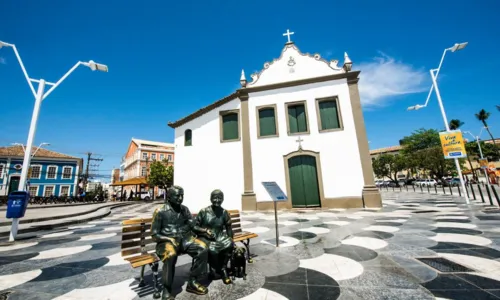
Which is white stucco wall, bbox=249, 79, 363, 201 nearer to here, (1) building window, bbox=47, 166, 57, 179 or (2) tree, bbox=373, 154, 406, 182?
(1) building window, bbox=47, 166, 57, 179

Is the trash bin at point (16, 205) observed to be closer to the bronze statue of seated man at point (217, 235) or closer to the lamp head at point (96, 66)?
the lamp head at point (96, 66)

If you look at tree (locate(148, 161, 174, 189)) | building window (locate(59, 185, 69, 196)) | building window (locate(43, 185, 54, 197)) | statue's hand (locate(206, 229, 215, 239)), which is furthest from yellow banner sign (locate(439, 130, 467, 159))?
building window (locate(43, 185, 54, 197))

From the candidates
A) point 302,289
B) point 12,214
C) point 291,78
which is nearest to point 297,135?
point 291,78

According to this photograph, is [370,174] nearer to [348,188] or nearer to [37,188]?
[348,188]

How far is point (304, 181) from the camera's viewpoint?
1205cm

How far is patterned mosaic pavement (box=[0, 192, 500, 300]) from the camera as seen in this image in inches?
A: 104

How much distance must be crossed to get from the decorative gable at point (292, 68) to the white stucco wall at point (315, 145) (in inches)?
31.2

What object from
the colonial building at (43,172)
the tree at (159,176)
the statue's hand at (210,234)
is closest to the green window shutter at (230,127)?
the statue's hand at (210,234)

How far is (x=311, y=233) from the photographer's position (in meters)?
5.95

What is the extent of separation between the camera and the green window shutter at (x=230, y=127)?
45.3 ft

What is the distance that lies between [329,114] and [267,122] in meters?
3.85

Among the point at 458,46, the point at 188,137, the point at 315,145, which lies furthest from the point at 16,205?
the point at 458,46

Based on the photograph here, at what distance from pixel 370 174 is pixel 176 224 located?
36.5 feet

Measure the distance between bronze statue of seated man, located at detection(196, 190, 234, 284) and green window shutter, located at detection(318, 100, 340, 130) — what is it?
10.6 metres
